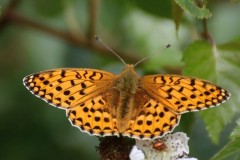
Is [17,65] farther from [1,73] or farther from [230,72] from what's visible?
[230,72]

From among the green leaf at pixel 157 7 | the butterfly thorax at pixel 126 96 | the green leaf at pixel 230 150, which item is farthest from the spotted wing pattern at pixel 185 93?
the green leaf at pixel 157 7

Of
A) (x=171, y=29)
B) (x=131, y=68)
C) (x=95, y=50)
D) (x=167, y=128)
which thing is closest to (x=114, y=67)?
(x=171, y=29)

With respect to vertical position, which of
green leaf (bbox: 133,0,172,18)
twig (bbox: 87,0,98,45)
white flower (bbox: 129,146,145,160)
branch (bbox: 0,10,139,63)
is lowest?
white flower (bbox: 129,146,145,160)

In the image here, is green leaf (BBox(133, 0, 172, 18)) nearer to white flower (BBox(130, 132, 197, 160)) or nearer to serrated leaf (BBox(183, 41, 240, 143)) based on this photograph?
serrated leaf (BBox(183, 41, 240, 143))

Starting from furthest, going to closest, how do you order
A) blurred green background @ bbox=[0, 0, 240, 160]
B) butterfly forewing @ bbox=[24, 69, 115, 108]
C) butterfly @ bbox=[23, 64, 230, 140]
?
blurred green background @ bbox=[0, 0, 240, 160] → butterfly forewing @ bbox=[24, 69, 115, 108] → butterfly @ bbox=[23, 64, 230, 140]

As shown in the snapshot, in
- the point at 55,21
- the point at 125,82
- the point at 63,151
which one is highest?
the point at 55,21

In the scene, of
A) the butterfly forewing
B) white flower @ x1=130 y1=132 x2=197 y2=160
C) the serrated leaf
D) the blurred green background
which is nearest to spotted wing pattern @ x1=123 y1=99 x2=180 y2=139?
white flower @ x1=130 y1=132 x2=197 y2=160

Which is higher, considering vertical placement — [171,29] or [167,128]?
[171,29]

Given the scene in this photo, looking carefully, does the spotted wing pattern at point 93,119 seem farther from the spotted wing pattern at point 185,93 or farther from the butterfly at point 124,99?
the spotted wing pattern at point 185,93
